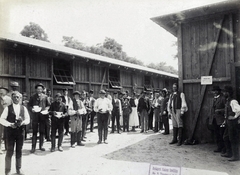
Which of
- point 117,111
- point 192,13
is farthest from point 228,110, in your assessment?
point 117,111

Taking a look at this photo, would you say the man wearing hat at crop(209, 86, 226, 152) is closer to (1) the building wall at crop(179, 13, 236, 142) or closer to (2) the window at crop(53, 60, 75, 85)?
(1) the building wall at crop(179, 13, 236, 142)

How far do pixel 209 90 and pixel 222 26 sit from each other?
76.2 inches

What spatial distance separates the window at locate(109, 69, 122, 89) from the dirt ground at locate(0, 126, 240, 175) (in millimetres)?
7187

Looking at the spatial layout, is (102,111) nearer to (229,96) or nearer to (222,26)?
(229,96)

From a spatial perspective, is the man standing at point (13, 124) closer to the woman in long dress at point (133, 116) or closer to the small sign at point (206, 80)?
the small sign at point (206, 80)

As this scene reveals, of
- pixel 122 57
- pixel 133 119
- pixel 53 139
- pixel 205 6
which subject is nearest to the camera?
pixel 205 6

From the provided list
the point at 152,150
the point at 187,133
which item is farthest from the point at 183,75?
the point at 152,150

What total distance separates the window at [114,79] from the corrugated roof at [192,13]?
6.89 m

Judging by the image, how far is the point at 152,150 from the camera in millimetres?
6250

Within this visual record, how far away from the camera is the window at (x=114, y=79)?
548 inches

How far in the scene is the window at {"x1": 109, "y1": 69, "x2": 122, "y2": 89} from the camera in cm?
1392

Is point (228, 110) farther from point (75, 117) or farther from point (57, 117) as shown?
point (57, 117)

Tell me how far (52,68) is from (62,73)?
806 millimetres

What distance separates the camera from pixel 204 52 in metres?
6.65
